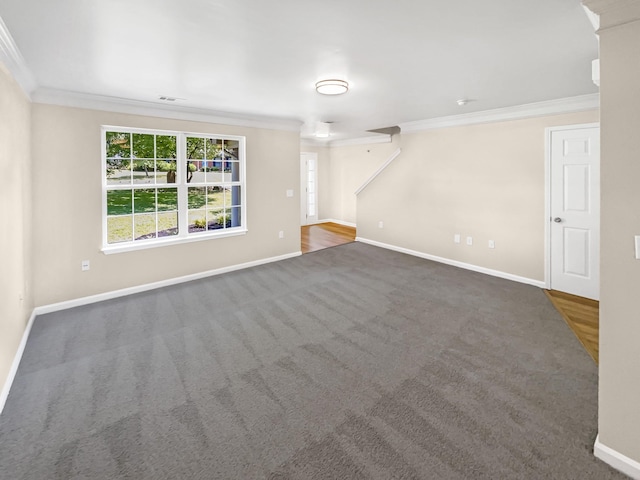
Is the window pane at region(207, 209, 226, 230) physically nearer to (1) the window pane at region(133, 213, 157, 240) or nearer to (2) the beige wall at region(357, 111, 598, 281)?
(1) the window pane at region(133, 213, 157, 240)

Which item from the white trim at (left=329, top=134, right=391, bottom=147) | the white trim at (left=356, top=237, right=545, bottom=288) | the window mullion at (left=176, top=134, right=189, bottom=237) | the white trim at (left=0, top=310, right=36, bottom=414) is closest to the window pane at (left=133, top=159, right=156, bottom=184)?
the window mullion at (left=176, top=134, right=189, bottom=237)

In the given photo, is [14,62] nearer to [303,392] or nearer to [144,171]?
[144,171]

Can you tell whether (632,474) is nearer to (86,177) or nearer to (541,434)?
(541,434)

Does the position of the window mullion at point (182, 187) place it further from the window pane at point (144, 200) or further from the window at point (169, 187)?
the window pane at point (144, 200)

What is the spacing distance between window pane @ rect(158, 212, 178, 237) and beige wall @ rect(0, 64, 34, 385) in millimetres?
1432

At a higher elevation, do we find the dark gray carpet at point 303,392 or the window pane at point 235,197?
the window pane at point 235,197

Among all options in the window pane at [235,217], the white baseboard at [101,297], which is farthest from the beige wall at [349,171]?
the window pane at [235,217]

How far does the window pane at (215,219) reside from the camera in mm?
5193

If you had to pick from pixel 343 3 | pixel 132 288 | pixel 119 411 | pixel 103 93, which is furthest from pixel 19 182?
pixel 343 3

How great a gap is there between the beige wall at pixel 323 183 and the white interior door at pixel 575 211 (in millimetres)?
6277

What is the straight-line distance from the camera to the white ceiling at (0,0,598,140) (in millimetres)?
1955

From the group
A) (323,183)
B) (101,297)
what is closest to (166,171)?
(101,297)

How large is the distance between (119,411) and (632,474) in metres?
2.88

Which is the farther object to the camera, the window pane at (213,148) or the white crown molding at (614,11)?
the window pane at (213,148)
